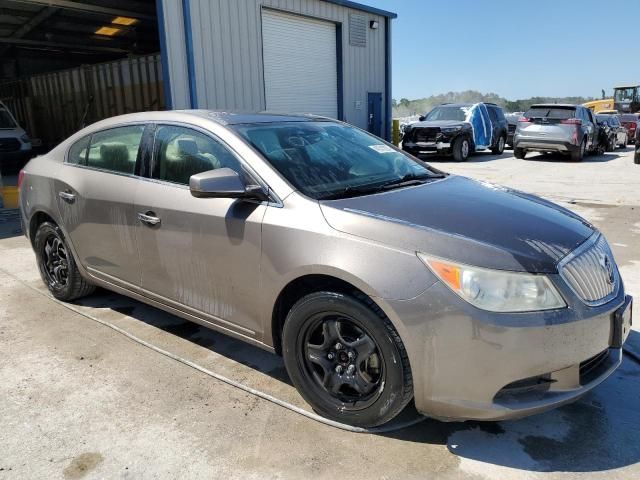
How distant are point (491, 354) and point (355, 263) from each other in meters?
0.70

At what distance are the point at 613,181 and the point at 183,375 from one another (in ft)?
37.3

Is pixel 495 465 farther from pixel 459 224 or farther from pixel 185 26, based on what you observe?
pixel 185 26

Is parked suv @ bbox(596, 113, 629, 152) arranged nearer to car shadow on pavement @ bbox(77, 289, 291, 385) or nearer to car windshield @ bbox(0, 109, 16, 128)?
car shadow on pavement @ bbox(77, 289, 291, 385)

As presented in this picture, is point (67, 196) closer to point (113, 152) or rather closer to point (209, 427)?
point (113, 152)

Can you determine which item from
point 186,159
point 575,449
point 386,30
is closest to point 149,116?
point 186,159

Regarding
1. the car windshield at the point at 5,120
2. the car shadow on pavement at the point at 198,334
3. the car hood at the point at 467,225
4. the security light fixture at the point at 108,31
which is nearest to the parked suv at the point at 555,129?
the security light fixture at the point at 108,31

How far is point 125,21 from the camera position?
14.7 meters

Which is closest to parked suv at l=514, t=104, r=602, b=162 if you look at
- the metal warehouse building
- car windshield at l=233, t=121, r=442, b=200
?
the metal warehouse building

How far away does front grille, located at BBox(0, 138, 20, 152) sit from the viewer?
13.6m

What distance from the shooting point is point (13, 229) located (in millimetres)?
7633

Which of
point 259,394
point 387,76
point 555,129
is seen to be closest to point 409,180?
point 259,394

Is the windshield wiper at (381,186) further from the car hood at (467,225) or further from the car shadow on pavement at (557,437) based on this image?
the car shadow on pavement at (557,437)

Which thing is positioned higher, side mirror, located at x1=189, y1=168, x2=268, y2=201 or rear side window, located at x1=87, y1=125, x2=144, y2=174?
rear side window, located at x1=87, y1=125, x2=144, y2=174

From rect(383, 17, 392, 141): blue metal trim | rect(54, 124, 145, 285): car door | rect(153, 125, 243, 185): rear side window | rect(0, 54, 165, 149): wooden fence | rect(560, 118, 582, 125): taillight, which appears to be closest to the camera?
rect(153, 125, 243, 185): rear side window
